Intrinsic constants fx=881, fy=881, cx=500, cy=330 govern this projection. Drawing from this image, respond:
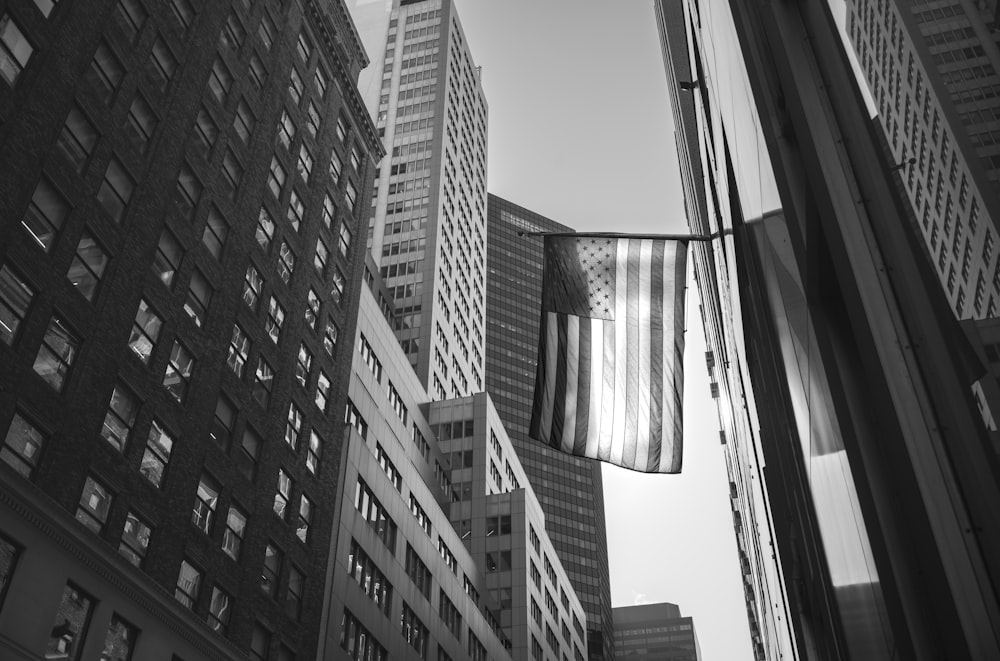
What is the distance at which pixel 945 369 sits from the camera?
3225 mm

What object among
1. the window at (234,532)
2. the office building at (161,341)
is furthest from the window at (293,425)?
the window at (234,532)

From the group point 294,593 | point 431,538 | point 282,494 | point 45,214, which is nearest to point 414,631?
point 431,538

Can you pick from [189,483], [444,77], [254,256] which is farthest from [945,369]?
[444,77]

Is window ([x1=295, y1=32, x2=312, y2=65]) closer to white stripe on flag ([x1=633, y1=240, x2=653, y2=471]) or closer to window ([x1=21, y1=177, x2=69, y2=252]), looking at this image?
window ([x1=21, y1=177, x2=69, y2=252])

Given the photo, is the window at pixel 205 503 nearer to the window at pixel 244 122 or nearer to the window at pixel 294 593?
the window at pixel 294 593

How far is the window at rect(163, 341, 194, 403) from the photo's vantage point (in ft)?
101

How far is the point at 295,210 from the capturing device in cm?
4456

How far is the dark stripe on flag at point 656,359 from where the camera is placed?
1244 centimetres

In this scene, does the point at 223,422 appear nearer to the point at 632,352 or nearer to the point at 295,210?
the point at 295,210

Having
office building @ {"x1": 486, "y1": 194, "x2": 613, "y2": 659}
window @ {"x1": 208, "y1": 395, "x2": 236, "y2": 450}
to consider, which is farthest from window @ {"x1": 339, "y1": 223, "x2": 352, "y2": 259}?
office building @ {"x1": 486, "y1": 194, "x2": 613, "y2": 659}

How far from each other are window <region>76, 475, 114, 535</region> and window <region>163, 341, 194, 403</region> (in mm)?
5299

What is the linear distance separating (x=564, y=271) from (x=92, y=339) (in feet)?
62.6

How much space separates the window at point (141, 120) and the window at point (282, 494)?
14372 millimetres

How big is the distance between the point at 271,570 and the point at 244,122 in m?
20.1
